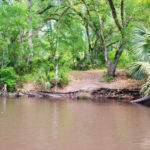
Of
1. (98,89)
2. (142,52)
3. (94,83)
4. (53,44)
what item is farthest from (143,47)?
(53,44)

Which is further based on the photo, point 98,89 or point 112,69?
point 112,69

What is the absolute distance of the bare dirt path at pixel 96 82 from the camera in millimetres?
12647

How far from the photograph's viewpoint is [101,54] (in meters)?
20.4

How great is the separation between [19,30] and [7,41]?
1.37 meters

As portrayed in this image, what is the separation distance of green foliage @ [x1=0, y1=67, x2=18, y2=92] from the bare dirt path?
328 cm

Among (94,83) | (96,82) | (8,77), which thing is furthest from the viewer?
(8,77)

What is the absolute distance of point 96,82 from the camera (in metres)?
13.8

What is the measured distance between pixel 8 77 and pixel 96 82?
5.89 meters

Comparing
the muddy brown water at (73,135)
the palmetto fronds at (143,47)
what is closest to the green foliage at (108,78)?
the palmetto fronds at (143,47)

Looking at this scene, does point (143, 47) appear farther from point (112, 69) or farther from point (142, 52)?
point (112, 69)

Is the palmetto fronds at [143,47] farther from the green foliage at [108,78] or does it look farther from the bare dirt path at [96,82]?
the green foliage at [108,78]

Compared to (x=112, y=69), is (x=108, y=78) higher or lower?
lower

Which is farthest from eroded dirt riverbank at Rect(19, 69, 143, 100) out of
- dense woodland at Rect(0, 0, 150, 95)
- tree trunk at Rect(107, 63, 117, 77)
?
dense woodland at Rect(0, 0, 150, 95)

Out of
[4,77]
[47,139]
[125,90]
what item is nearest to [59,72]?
[4,77]
